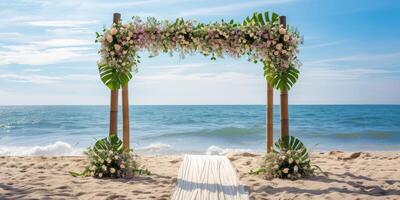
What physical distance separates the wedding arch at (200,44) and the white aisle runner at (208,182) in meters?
1.21

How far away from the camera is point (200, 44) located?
22.3 feet

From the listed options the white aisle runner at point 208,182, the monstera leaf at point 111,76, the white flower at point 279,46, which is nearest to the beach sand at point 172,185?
the white aisle runner at point 208,182

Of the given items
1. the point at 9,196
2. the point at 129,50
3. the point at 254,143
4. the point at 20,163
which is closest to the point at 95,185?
the point at 9,196

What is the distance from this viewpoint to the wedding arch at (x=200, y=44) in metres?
6.69

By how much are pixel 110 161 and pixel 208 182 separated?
5.63 ft

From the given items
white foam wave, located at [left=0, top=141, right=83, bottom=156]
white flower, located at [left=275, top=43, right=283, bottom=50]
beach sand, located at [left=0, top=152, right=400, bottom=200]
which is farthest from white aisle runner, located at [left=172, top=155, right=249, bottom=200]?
white foam wave, located at [left=0, top=141, right=83, bottom=156]

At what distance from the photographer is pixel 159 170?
25.2ft

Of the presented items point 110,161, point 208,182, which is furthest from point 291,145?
point 110,161

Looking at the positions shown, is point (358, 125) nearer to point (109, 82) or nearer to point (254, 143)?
point (254, 143)

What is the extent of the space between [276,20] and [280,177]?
2632 mm

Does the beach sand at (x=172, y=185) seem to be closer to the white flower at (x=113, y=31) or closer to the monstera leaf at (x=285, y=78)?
the monstera leaf at (x=285, y=78)

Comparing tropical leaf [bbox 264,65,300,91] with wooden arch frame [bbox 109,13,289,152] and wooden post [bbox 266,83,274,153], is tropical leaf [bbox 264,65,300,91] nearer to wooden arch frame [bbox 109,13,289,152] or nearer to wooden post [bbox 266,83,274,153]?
wooden arch frame [bbox 109,13,289,152]

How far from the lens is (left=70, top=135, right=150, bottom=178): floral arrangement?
6605 mm

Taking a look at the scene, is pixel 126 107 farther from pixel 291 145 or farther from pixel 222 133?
pixel 222 133
